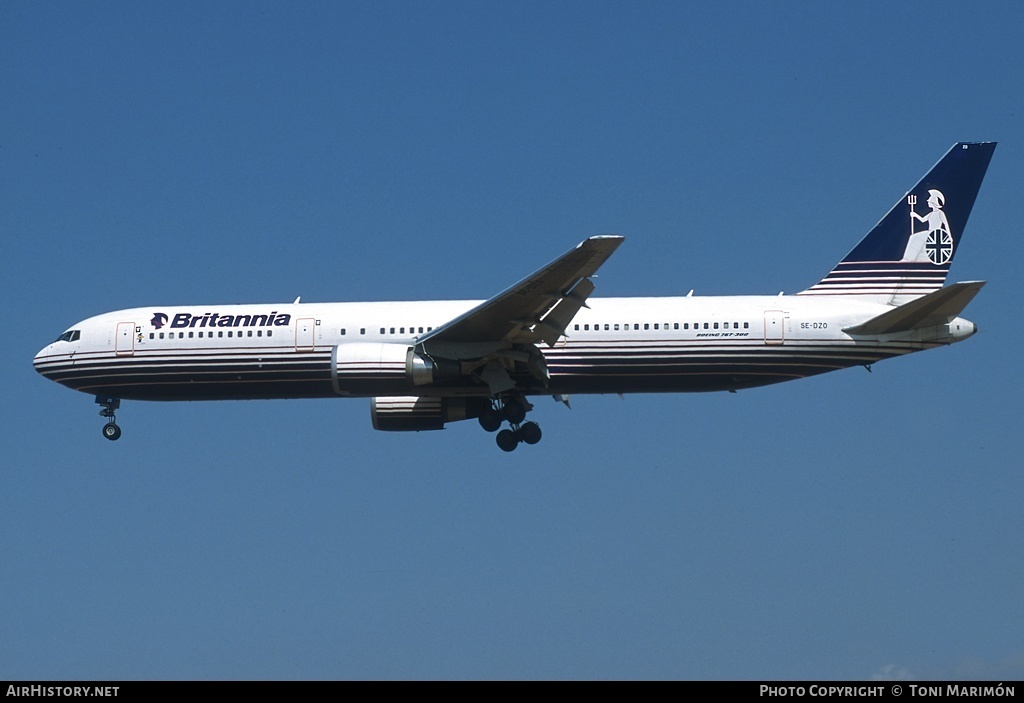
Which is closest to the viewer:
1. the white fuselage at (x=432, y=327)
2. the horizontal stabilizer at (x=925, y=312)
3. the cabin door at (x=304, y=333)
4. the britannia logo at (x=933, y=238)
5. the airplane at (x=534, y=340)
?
the horizontal stabilizer at (x=925, y=312)

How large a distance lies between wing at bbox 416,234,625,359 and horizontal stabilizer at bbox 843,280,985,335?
6634mm

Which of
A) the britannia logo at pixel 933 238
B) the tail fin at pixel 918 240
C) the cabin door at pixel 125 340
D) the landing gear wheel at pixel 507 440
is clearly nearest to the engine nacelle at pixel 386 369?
the landing gear wheel at pixel 507 440

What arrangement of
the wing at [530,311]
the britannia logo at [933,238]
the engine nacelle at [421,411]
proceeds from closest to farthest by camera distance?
the wing at [530,311]
the engine nacelle at [421,411]
the britannia logo at [933,238]

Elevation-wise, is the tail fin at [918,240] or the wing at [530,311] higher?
the tail fin at [918,240]

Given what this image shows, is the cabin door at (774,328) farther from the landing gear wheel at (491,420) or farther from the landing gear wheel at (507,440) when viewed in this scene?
the landing gear wheel at (491,420)

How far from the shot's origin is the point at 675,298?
33.5 meters

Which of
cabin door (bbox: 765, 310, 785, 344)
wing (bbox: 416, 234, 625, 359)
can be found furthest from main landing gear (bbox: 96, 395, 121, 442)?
cabin door (bbox: 765, 310, 785, 344)

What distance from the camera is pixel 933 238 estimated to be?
34.5 meters

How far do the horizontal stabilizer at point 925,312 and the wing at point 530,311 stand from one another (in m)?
6.63

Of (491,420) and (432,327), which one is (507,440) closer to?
(491,420)

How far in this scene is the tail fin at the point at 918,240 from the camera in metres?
34.1

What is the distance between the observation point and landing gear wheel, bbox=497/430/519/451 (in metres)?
33.5

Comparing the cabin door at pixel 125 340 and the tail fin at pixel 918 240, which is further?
the cabin door at pixel 125 340
